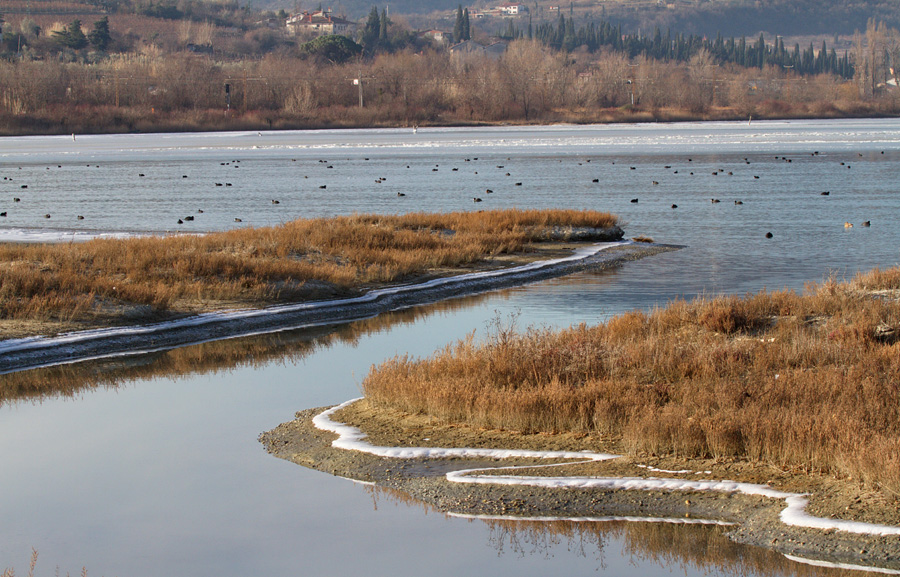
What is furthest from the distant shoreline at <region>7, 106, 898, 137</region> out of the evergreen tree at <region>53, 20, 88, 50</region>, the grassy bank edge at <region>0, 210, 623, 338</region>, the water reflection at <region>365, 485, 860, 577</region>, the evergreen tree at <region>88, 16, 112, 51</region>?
the water reflection at <region>365, 485, 860, 577</region>

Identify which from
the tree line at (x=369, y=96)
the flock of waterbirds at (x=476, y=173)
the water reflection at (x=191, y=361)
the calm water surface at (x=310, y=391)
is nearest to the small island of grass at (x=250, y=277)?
the water reflection at (x=191, y=361)

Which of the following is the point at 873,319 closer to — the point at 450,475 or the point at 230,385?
the point at 450,475

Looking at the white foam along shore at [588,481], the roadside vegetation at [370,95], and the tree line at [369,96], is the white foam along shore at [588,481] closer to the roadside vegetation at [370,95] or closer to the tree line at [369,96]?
the roadside vegetation at [370,95]

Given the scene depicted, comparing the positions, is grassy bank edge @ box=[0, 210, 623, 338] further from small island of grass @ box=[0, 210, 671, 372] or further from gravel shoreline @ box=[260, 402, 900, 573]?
gravel shoreline @ box=[260, 402, 900, 573]

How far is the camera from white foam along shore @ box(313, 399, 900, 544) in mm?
8195

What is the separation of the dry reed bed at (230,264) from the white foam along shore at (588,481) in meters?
8.16

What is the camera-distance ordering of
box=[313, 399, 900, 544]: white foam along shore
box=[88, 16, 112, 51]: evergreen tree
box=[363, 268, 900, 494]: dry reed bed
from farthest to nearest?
1. box=[88, 16, 112, 51]: evergreen tree
2. box=[363, 268, 900, 494]: dry reed bed
3. box=[313, 399, 900, 544]: white foam along shore

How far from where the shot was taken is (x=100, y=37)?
573 feet

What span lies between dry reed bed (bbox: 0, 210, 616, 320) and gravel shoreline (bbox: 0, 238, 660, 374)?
0.84 meters

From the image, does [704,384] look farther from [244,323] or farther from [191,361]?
[244,323]

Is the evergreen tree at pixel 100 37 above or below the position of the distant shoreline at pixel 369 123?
above

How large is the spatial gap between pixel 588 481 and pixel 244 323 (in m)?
10.2

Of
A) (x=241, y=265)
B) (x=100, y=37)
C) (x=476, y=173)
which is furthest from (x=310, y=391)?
(x=100, y=37)

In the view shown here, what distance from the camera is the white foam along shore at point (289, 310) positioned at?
16172 millimetres
